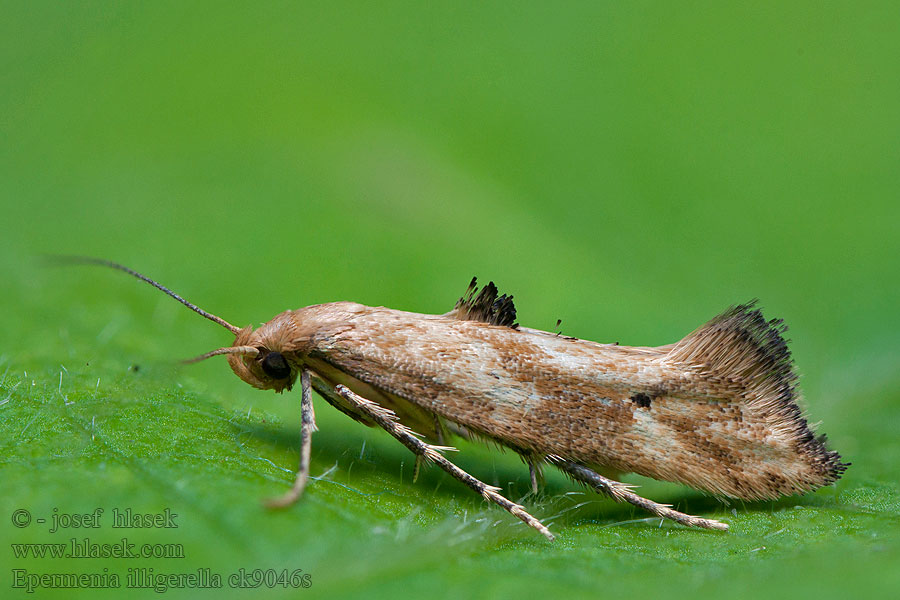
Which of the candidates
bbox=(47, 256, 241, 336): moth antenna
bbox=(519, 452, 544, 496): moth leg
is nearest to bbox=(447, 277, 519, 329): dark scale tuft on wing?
bbox=(519, 452, 544, 496): moth leg

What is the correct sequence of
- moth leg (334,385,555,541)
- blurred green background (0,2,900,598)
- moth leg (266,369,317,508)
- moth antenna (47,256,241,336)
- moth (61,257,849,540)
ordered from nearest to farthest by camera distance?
moth leg (266,369,317,508) < moth leg (334,385,555,541) < moth (61,257,849,540) < blurred green background (0,2,900,598) < moth antenna (47,256,241,336)

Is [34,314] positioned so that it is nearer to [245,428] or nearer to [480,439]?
[245,428]

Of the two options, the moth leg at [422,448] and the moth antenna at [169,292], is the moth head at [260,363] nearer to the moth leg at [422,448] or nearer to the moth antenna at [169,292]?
the moth antenna at [169,292]

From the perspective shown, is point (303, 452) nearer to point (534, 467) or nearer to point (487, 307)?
point (534, 467)

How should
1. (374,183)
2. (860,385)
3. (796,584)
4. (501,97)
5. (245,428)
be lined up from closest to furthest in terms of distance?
(796,584)
(245,428)
(860,385)
(374,183)
(501,97)

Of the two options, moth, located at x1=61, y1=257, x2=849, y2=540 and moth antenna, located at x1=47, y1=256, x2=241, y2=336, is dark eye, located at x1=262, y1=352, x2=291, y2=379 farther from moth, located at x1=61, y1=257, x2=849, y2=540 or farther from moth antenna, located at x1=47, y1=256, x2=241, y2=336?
moth antenna, located at x1=47, y1=256, x2=241, y2=336

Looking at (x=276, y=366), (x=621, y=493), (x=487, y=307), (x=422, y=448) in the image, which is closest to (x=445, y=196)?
(x=487, y=307)

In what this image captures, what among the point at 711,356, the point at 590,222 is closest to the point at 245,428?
the point at 711,356

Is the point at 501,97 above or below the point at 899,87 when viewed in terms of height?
below
